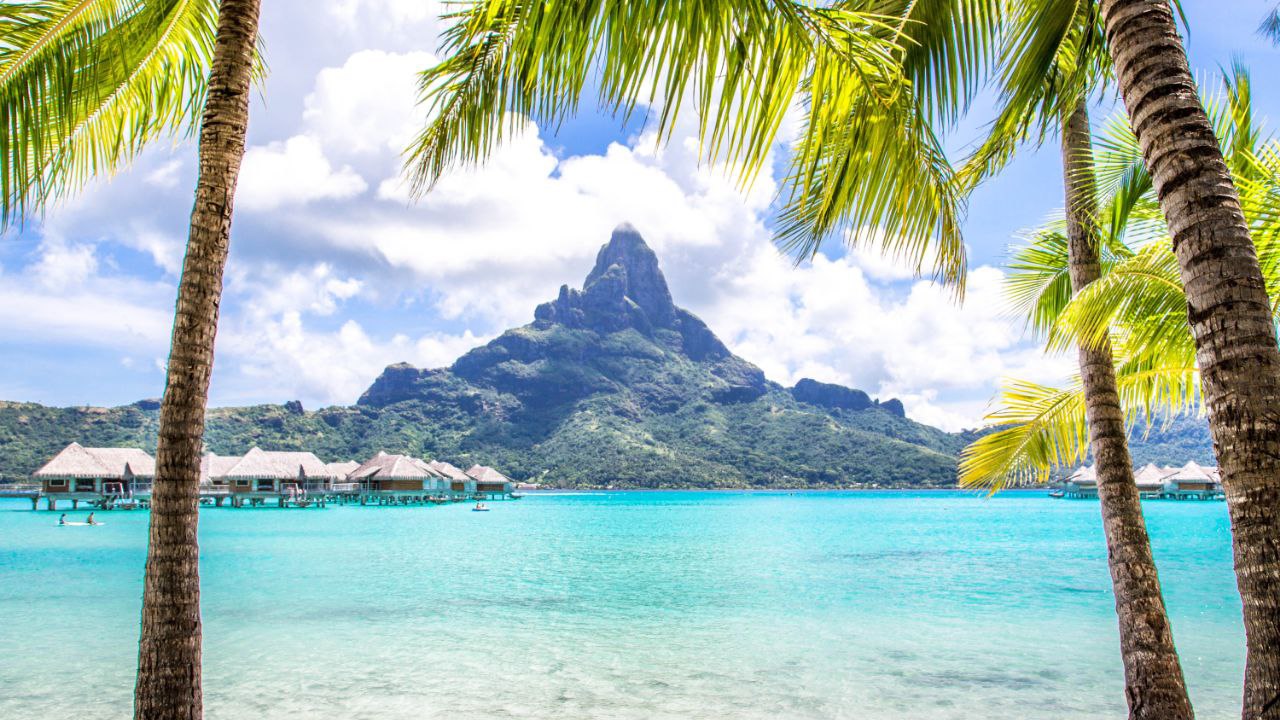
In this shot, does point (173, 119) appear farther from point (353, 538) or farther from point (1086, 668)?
point (353, 538)

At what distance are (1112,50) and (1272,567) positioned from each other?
142cm

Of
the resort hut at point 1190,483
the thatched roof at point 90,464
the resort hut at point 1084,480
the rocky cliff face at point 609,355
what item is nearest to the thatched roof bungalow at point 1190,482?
the resort hut at point 1190,483

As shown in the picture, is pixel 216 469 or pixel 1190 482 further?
pixel 1190 482

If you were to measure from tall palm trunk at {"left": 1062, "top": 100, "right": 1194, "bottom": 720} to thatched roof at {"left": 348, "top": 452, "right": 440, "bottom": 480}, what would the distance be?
6126 cm

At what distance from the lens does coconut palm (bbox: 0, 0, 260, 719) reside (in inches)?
114

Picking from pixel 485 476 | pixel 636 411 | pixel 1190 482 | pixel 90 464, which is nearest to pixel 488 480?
pixel 485 476

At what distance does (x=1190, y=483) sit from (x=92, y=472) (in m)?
89.3

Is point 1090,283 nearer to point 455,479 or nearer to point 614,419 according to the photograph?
point 455,479

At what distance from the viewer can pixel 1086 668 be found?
9914 mm

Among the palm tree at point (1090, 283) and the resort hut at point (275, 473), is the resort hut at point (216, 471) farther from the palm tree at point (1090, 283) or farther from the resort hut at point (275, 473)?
the palm tree at point (1090, 283)

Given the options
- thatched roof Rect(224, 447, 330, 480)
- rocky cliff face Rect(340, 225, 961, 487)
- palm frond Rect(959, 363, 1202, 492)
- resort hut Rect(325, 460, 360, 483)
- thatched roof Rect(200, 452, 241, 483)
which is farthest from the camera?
rocky cliff face Rect(340, 225, 961, 487)

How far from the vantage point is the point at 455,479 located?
70.8 m

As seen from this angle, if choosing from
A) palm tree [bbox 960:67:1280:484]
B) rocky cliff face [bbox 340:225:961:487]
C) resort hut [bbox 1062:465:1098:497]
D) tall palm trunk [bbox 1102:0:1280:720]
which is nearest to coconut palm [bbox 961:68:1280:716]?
palm tree [bbox 960:67:1280:484]

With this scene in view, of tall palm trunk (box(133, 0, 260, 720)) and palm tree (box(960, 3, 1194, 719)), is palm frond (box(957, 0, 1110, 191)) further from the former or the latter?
tall palm trunk (box(133, 0, 260, 720))
